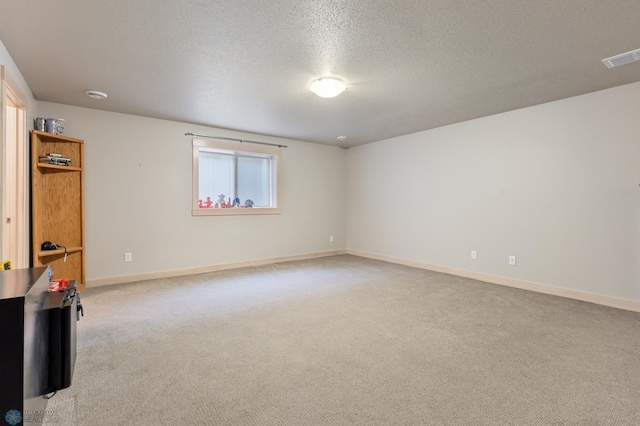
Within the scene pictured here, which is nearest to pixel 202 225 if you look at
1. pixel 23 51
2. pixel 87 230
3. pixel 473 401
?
pixel 87 230

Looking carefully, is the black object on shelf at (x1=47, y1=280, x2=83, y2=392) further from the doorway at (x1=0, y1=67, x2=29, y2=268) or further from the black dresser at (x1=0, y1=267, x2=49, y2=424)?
the doorway at (x1=0, y1=67, x2=29, y2=268)

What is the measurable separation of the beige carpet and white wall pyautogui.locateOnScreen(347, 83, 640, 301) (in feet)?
1.93

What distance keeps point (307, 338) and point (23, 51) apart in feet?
10.9

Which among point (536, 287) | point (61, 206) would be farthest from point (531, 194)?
point (61, 206)

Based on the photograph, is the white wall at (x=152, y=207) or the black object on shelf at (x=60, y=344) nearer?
the black object on shelf at (x=60, y=344)

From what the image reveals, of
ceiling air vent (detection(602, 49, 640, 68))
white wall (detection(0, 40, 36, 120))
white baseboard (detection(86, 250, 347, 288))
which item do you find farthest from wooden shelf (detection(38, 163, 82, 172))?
ceiling air vent (detection(602, 49, 640, 68))

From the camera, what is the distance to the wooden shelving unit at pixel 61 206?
3.60 m

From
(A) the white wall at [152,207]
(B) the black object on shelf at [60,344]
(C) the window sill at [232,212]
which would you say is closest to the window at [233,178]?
(C) the window sill at [232,212]

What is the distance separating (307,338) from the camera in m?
2.57

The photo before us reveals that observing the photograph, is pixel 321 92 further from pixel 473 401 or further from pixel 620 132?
pixel 620 132

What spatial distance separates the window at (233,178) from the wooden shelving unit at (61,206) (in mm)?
1474

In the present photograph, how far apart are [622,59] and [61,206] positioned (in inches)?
235

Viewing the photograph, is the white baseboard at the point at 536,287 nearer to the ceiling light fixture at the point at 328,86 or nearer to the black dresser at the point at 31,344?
the ceiling light fixture at the point at 328,86

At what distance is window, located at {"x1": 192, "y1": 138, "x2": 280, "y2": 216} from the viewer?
5.15 m
